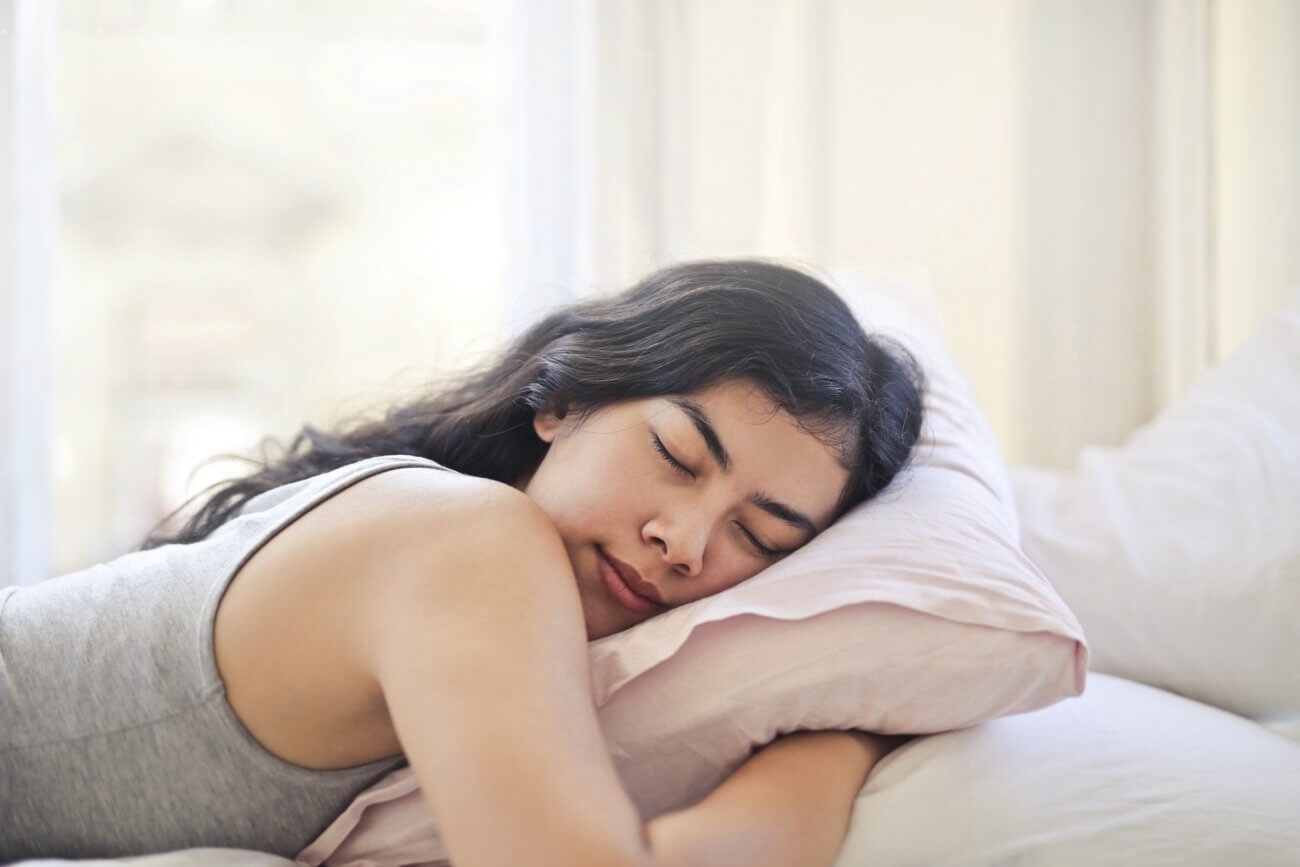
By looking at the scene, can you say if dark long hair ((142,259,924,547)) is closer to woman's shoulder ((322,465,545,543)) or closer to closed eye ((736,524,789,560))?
closed eye ((736,524,789,560))

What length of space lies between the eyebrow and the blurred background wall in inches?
40.4

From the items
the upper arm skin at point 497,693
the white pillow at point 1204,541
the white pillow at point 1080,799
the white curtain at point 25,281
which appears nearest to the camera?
the upper arm skin at point 497,693

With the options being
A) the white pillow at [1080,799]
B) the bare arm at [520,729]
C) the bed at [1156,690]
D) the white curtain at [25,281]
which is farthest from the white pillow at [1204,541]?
the white curtain at [25,281]

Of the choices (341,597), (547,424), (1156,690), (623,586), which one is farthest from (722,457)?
(1156,690)

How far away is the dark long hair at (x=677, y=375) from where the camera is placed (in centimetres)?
104

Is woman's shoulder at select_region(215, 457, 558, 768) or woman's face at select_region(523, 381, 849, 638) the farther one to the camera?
woman's face at select_region(523, 381, 849, 638)

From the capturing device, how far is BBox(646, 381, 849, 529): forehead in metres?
0.98

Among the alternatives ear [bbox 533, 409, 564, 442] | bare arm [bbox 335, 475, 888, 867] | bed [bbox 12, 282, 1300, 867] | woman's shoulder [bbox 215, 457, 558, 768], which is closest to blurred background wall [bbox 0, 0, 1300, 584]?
bed [bbox 12, 282, 1300, 867]

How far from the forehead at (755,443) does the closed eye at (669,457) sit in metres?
0.01

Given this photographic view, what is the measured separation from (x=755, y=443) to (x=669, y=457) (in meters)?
0.08

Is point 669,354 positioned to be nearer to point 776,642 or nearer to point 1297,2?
point 776,642

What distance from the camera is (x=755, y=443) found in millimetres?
988

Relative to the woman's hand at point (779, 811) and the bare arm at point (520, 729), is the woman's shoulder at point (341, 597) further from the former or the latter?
the woman's hand at point (779, 811)

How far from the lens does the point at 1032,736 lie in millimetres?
884
